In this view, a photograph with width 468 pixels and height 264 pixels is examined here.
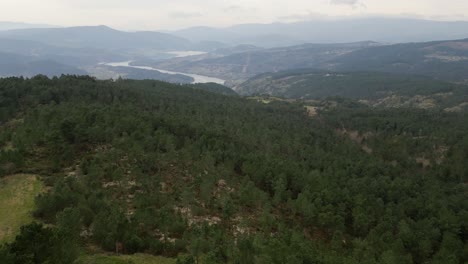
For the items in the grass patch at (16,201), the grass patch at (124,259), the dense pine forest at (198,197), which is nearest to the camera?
the grass patch at (124,259)

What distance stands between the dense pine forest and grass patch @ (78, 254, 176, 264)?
181 centimetres

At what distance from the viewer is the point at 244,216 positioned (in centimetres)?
6475

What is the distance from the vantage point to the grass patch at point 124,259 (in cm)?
A: 4047

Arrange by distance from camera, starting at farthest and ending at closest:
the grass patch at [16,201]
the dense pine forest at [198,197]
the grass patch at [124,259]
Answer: the grass patch at [16,201], the dense pine forest at [198,197], the grass patch at [124,259]

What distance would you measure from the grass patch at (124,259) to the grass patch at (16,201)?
13.0 meters

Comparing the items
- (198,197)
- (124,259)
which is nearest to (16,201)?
(124,259)

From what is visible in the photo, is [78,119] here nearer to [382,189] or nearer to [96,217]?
[96,217]

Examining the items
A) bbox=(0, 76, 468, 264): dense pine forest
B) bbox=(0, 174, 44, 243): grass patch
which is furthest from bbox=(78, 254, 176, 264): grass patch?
bbox=(0, 174, 44, 243): grass patch

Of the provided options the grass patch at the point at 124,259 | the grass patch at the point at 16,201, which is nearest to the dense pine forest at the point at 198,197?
the grass patch at the point at 16,201

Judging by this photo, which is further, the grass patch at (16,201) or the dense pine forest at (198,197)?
the grass patch at (16,201)

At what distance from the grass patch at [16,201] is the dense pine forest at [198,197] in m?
1.69

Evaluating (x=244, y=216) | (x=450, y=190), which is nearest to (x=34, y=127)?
(x=244, y=216)

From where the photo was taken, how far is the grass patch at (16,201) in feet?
167

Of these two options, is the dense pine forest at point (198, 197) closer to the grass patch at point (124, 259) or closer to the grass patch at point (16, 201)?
the grass patch at point (16, 201)
